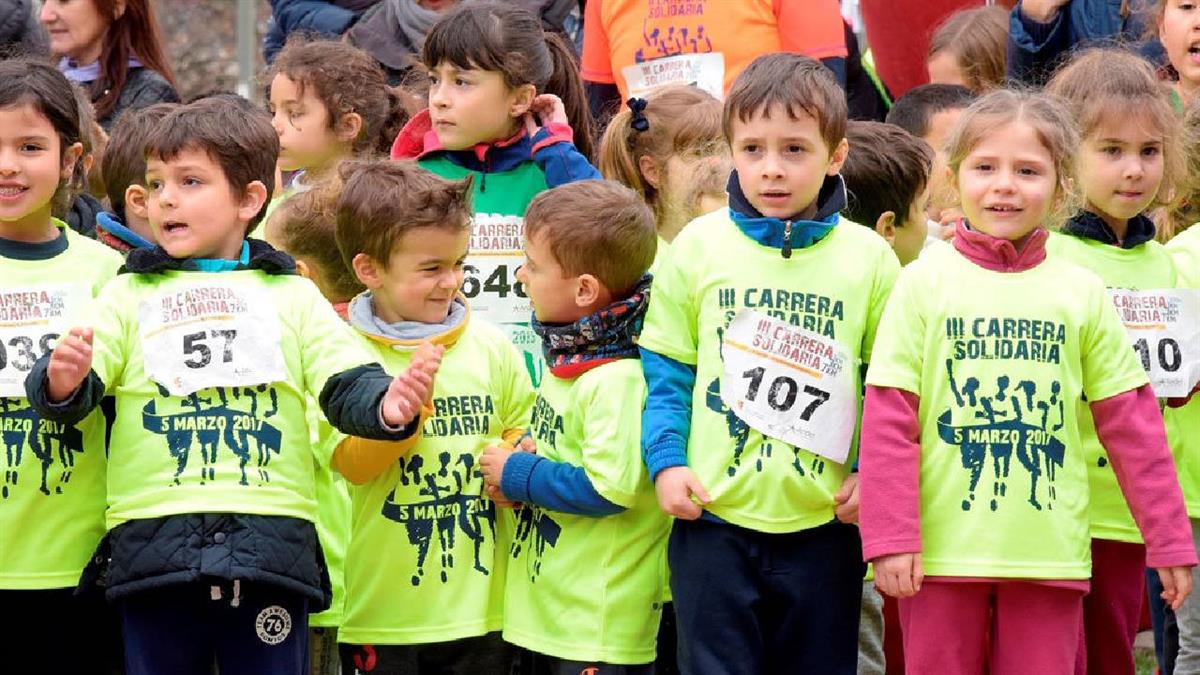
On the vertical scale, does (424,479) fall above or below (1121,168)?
below

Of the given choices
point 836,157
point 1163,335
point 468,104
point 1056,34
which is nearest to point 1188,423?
point 1163,335

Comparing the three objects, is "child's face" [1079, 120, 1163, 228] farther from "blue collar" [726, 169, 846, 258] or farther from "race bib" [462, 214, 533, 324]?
"race bib" [462, 214, 533, 324]

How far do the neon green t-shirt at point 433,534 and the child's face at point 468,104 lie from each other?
4.05 feet

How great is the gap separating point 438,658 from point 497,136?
6.30 ft

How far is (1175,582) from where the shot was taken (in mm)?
4586

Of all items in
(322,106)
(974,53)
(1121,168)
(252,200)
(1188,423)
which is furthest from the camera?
(974,53)

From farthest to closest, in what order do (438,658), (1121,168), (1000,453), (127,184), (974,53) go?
1. (974,53)
2. (127,184)
3. (1121,168)
4. (438,658)
5. (1000,453)

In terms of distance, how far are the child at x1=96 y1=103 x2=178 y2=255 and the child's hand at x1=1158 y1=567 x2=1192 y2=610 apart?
9.35ft

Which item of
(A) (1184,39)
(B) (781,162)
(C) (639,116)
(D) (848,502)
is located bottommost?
(D) (848,502)

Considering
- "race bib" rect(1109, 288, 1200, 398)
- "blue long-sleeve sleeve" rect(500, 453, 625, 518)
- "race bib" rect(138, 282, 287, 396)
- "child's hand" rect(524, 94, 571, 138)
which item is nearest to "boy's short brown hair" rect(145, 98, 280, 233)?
"race bib" rect(138, 282, 287, 396)

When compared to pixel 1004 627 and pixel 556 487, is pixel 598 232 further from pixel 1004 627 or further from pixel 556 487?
pixel 1004 627

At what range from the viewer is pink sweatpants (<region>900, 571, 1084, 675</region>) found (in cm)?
456

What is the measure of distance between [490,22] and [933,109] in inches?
70.3

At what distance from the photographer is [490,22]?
20.3 ft
